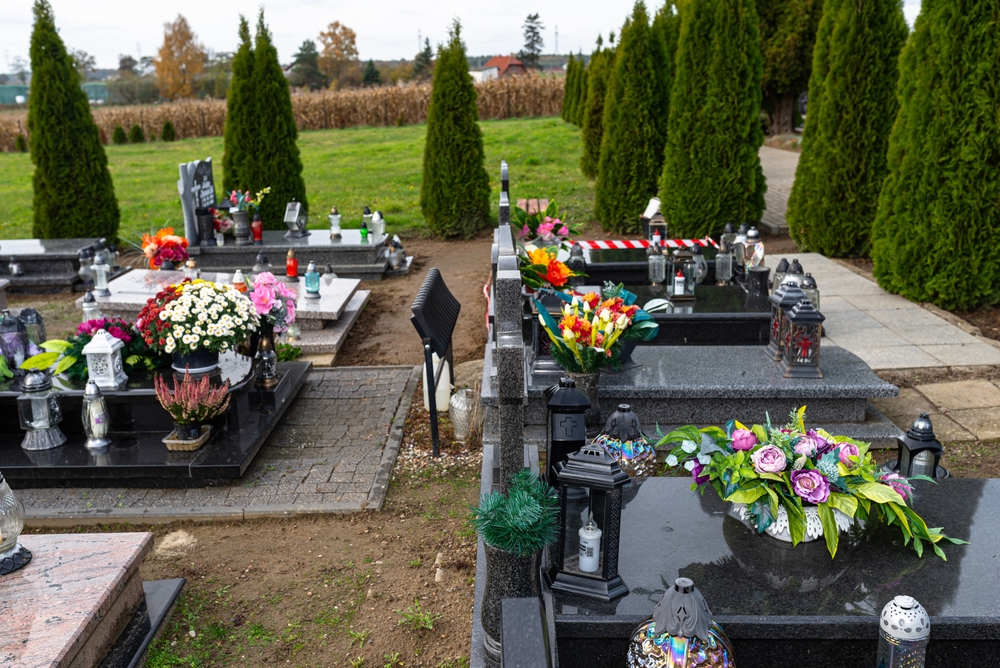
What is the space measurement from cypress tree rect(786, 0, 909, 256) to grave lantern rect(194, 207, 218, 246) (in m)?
7.72

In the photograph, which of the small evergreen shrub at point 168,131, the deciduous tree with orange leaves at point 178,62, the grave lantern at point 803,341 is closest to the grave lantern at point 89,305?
the grave lantern at point 803,341

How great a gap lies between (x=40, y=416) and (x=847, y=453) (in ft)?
15.8

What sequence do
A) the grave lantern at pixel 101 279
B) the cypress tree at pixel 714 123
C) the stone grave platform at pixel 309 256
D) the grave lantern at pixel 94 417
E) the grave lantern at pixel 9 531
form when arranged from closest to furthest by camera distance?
1. the grave lantern at pixel 9 531
2. the grave lantern at pixel 94 417
3. the grave lantern at pixel 101 279
4. the cypress tree at pixel 714 123
5. the stone grave platform at pixel 309 256

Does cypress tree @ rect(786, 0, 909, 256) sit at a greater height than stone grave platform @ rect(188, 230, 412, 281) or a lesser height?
greater

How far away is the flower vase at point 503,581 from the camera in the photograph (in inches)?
121

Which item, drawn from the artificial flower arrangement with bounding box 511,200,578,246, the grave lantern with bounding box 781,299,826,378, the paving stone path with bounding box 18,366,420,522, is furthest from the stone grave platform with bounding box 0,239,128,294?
the grave lantern with bounding box 781,299,826,378

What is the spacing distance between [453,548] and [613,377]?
1616 millimetres

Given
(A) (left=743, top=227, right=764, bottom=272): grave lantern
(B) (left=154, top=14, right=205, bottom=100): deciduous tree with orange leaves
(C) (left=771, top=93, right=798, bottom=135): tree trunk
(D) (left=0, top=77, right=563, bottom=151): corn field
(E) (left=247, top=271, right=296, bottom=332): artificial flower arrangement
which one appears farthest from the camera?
Result: (B) (left=154, top=14, right=205, bottom=100): deciduous tree with orange leaves

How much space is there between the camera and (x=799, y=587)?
3141mm

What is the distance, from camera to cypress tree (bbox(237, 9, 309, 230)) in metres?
12.4

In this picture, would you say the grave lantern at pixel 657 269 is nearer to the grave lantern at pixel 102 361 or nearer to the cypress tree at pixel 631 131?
the grave lantern at pixel 102 361

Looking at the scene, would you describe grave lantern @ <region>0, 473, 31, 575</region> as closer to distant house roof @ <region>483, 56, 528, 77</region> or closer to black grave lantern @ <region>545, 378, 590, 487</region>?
black grave lantern @ <region>545, 378, 590, 487</region>

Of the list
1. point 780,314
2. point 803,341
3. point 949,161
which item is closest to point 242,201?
point 780,314

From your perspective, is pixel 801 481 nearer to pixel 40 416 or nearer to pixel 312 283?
pixel 40 416
